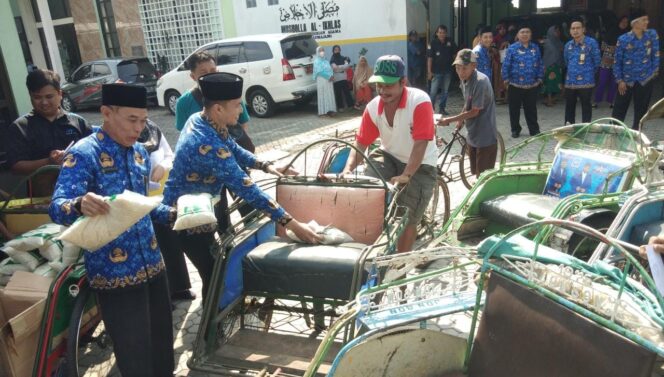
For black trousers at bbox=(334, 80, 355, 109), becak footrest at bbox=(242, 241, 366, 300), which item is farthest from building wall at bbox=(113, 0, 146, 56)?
becak footrest at bbox=(242, 241, 366, 300)

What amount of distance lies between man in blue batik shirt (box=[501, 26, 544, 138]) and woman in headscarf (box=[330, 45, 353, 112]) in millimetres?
4221

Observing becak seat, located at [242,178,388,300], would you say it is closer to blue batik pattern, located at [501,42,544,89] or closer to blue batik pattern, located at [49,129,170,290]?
Answer: blue batik pattern, located at [49,129,170,290]

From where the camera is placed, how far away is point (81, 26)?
17.3 m

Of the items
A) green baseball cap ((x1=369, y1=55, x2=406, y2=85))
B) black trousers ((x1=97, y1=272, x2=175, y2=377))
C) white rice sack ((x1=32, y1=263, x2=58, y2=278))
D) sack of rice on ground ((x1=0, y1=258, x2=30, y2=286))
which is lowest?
black trousers ((x1=97, y1=272, x2=175, y2=377))

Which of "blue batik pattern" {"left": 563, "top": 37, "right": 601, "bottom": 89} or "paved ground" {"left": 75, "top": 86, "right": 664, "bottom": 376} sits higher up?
"blue batik pattern" {"left": 563, "top": 37, "right": 601, "bottom": 89}

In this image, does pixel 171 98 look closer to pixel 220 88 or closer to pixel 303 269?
pixel 220 88

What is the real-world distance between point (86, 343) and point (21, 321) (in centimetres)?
84

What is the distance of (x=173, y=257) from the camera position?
3736mm

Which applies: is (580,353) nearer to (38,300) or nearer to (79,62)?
(38,300)

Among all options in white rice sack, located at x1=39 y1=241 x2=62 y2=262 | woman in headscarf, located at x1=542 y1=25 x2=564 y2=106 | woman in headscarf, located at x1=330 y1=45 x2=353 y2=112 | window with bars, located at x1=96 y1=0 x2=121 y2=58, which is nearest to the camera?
white rice sack, located at x1=39 y1=241 x2=62 y2=262

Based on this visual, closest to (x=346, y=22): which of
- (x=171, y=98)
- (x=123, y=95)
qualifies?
(x=171, y=98)

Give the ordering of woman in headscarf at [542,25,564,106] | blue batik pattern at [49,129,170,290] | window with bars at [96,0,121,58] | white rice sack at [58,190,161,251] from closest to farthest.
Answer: white rice sack at [58,190,161,251]
blue batik pattern at [49,129,170,290]
woman in headscarf at [542,25,564,106]
window with bars at [96,0,121,58]

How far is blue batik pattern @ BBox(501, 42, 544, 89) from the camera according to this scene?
7.82 m

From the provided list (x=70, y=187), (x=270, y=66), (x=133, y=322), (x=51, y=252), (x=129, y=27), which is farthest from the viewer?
(x=129, y=27)
